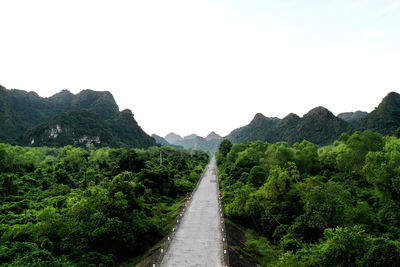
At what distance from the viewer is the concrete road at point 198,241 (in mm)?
16656

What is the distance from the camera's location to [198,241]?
1975cm

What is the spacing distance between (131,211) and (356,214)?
19171 millimetres

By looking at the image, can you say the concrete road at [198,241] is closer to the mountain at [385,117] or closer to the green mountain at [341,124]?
the green mountain at [341,124]

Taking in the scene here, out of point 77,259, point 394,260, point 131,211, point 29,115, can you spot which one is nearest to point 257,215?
point 131,211

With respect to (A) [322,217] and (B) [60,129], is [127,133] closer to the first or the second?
(B) [60,129]

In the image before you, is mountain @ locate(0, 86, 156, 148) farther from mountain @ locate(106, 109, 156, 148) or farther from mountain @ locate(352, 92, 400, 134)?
mountain @ locate(352, 92, 400, 134)

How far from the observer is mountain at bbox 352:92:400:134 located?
105188 mm

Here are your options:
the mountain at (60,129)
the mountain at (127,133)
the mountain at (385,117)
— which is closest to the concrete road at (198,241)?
the mountain at (385,117)

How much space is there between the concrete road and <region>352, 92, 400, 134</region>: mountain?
338ft

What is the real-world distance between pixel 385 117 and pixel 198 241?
125 metres

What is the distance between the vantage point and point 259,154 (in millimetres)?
53000

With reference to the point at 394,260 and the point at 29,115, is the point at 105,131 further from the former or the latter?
the point at 394,260

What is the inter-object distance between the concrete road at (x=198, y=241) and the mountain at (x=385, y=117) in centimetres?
10311

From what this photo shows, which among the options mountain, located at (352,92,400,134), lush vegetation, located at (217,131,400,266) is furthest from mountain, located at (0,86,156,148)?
mountain, located at (352,92,400,134)
